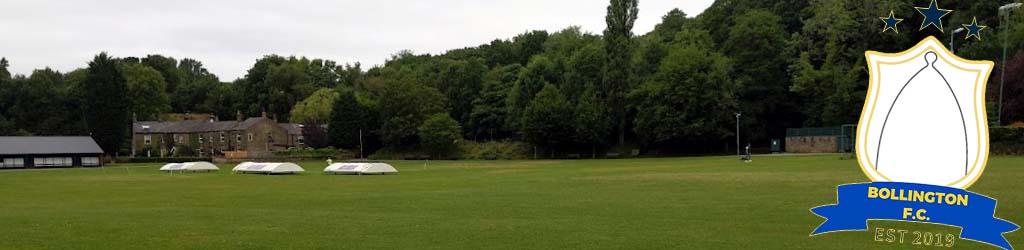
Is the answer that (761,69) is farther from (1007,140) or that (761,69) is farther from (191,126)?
(191,126)

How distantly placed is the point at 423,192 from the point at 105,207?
1302 centimetres

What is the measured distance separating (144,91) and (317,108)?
94.0 ft

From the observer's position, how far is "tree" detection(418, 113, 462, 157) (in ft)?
330

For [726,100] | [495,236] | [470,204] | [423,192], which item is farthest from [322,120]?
[495,236]

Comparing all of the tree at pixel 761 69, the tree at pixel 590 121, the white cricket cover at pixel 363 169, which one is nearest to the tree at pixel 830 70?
the tree at pixel 761 69

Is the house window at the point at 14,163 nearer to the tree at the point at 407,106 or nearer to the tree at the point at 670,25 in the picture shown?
the tree at the point at 407,106

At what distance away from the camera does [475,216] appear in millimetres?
24766

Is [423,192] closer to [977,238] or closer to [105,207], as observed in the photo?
[105,207]

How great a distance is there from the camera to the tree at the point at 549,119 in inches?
3565

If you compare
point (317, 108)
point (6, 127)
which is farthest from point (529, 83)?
point (6, 127)

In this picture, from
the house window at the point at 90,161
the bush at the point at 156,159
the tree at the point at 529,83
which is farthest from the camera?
Answer: the bush at the point at 156,159

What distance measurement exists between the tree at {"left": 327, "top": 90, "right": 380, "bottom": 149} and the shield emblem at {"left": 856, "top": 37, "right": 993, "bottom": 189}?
98.5 metres

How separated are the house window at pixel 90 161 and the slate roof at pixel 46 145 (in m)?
1.05

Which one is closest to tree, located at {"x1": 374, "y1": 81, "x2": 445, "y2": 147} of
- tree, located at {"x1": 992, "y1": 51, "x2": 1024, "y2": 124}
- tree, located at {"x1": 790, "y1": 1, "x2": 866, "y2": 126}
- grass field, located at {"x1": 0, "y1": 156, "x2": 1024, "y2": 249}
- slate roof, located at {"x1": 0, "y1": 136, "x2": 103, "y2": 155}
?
slate roof, located at {"x1": 0, "y1": 136, "x2": 103, "y2": 155}
